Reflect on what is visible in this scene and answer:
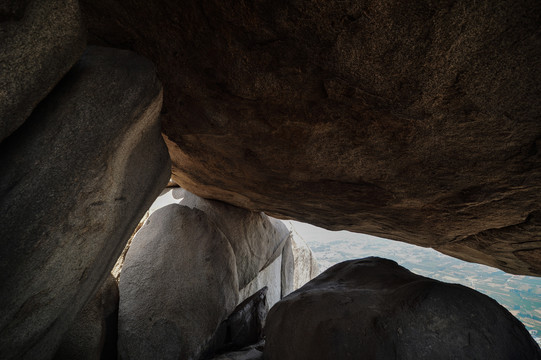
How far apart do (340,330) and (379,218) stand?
1462 millimetres

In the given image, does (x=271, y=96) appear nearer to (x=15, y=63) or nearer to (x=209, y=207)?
(x=15, y=63)

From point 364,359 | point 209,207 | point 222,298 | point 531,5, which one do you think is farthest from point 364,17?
point 209,207

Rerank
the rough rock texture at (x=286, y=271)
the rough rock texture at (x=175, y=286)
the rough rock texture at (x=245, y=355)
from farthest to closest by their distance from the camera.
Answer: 1. the rough rock texture at (x=286, y=271)
2. the rough rock texture at (x=245, y=355)
3. the rough rock texture at (x=175, y=286)

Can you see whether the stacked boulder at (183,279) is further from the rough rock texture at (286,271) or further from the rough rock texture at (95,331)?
the rough rock texture at (286,271)

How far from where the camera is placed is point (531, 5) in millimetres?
1116

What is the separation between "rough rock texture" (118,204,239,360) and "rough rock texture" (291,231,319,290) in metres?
5.77

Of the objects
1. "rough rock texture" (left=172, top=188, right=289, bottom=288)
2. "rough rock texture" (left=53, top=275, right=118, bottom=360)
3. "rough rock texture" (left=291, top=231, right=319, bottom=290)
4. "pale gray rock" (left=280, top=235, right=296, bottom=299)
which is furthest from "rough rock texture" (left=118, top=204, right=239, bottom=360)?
"rough rock texture" (left=291, top=231, right=319, bottom=290)

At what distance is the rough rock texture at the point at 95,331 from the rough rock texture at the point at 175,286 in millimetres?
107

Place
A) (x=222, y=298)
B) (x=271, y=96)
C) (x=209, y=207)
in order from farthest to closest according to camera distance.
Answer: (x=209, y=207), (x=222, y=298), (x=271, y=96)

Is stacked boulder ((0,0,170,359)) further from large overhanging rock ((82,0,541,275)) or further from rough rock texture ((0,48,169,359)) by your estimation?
large overhanging rock ((82,0,541,275))

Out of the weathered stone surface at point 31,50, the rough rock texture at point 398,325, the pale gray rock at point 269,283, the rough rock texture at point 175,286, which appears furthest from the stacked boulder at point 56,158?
the pale gray rock at point 269,283

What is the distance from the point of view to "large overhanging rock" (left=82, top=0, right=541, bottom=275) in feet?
4.34

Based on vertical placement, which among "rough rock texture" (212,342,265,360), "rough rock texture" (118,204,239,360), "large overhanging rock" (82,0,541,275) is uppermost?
"large overhanging rock" (82,0,541,275)

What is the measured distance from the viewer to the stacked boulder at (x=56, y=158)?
1.23m
